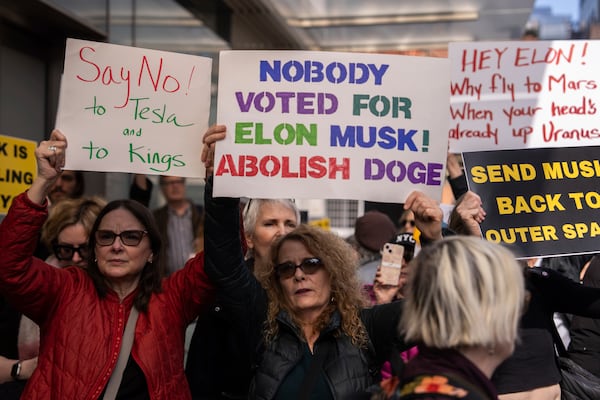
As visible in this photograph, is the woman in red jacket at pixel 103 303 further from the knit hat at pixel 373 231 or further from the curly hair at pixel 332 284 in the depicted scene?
the knit hat at pixel 373 231

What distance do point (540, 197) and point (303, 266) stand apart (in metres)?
1.24

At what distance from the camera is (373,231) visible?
552 centimetres

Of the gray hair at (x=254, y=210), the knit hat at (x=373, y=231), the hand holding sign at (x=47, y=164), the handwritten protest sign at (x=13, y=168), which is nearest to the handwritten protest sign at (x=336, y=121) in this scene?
the hand holding sign at (x=47, y=164)

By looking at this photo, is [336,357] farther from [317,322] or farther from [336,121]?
[336,121]

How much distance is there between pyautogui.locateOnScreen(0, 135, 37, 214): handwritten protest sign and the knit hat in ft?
7.19

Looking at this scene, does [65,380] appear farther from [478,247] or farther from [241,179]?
[478,247]

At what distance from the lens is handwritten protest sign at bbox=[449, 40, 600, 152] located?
3.86 metres

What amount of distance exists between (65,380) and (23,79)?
4.76 metres

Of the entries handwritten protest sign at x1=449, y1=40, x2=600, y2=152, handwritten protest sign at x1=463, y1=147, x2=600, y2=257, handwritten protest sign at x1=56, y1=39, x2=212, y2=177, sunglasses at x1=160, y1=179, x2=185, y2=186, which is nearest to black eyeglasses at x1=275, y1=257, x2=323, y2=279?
handwritten protest sign at x1=56, y1=39, x2=212, y2=177

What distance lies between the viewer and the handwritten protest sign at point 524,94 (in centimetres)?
386

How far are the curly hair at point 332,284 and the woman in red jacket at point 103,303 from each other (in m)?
0.27

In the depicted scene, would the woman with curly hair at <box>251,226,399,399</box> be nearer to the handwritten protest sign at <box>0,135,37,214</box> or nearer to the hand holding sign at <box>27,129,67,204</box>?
the hand holding sign at <box>27,129,67,204</box>

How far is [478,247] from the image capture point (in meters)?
2.22

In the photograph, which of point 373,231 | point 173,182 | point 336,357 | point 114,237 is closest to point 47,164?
point 114,237
